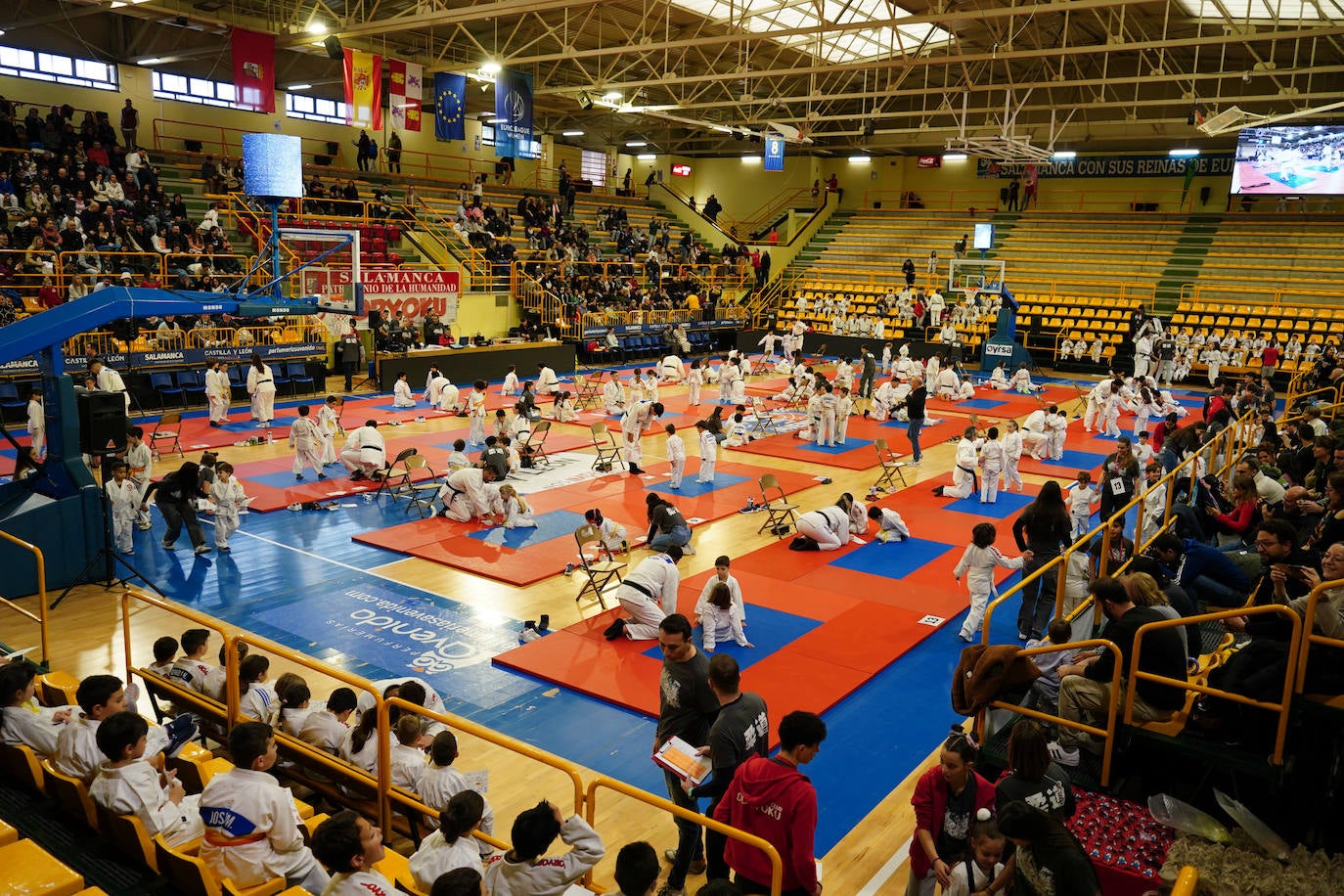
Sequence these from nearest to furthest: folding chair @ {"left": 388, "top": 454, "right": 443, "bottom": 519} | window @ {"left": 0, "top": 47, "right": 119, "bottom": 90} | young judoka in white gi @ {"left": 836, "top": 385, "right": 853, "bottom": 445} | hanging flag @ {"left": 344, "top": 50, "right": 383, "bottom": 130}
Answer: folding chair @ {"left": 388, "top": 454, "right": 443, "bottom": 519} → young judoka in white gi @ {"left": 836, "top": 385, "right": 853, "bottom": 445} → hanging flag @ {"left": 344, "top": 50, "right": 383, "bottom": 130} → window @ {"left": 0, "top": 47, "right": 119, "bottom": 90}

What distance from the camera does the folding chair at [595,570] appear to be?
12102 mm

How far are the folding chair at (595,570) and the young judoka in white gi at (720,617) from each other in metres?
1.68

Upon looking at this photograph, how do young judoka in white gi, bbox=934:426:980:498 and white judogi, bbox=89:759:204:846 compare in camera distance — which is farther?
young judoka in white gi, bbox=934:426:980:498

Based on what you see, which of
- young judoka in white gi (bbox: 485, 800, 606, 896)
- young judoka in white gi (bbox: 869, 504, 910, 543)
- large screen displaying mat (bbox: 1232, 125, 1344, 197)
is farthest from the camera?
large screen displaying mat (bbox: 1232, 125, 1344, 197)

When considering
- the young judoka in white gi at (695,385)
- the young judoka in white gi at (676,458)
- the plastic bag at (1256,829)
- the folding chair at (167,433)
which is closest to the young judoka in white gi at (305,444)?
the folding chair at (167,433)

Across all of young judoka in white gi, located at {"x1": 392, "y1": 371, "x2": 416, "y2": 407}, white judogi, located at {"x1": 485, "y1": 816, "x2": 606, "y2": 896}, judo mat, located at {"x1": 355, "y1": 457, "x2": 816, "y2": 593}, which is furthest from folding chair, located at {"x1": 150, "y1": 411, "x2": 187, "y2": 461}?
white judogi, located at {"x1": 485, "y1": 816, "x2": 606, "y2": 896}

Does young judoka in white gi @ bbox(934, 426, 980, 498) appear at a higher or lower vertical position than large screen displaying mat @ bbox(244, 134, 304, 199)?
lower

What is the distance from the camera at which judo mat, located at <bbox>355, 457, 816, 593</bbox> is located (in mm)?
13656

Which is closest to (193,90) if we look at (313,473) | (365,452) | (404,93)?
(404,93)

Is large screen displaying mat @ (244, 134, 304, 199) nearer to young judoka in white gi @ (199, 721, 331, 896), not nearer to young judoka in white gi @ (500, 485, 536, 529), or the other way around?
young judoka in white gi @ (500, 485, 536, 529)

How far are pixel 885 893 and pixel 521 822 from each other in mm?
3201

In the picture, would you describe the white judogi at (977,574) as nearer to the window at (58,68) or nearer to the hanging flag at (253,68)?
the hanging flag at (253,68)

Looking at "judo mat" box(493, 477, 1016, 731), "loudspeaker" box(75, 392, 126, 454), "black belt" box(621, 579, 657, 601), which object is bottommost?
"judo mat" box(493, 477, 1016, 731)

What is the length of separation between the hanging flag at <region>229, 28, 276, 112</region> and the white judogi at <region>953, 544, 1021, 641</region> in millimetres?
20632
